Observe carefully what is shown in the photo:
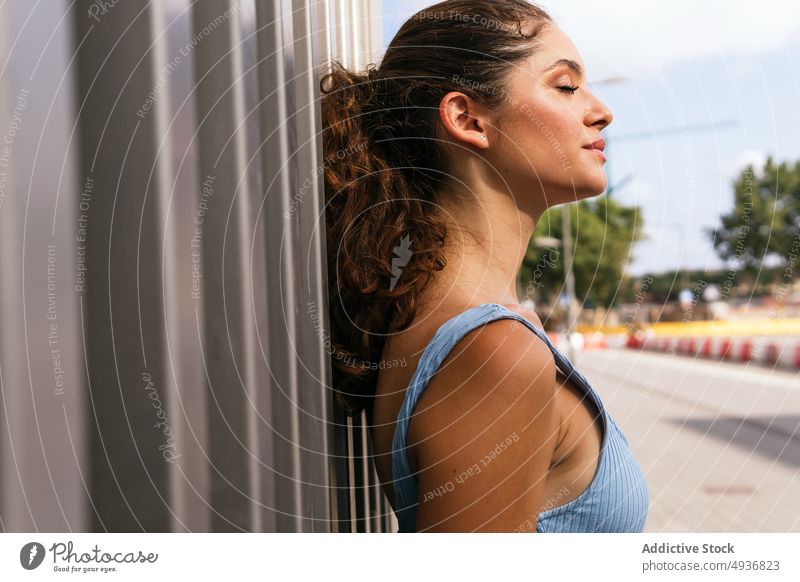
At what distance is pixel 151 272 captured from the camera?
481mm

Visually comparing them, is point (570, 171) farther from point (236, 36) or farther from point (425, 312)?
point (236, 36)

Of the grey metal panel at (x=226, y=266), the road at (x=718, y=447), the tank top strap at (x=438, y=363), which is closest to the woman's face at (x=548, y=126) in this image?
the tank top strap at (x=438, y=363)

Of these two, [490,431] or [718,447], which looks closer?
[490,431]

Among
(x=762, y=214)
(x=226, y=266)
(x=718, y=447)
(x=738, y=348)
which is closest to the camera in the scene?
(x=226, y=266)

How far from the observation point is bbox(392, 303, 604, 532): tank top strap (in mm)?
637

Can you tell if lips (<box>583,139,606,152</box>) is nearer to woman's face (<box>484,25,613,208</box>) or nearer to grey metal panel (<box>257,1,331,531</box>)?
woman's face (<box>484,25,613,208</box>)

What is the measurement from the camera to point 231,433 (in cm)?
55

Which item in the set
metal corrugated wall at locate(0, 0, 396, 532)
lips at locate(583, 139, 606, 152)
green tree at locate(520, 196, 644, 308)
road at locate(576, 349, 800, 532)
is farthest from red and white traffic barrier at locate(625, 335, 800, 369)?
metal corrugated wall at locate(0, 0, 396, 532)

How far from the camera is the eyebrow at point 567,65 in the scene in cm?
73

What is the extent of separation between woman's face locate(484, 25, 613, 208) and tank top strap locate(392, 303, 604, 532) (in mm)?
167

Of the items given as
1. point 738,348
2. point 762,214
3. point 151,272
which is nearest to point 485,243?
point 151,272

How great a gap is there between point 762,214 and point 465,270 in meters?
6.12

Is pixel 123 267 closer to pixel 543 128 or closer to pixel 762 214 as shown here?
pixel 543 128

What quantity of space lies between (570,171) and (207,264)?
1.24ft
